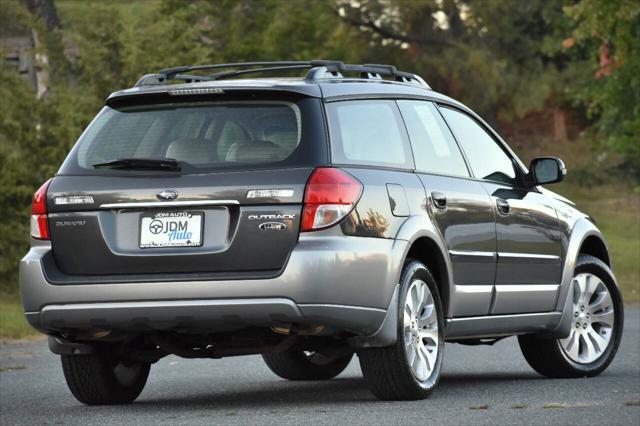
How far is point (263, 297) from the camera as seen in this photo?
8273 mm

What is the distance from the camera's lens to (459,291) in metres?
9.55

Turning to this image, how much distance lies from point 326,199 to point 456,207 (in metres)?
1.42

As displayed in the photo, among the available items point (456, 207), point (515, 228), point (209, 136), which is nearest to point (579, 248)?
point (515, 228)

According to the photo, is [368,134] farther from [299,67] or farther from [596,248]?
[596,248]

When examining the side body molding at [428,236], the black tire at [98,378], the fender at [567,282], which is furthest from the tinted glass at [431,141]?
the black tire at [98,378]

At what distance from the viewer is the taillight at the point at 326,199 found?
832 centimetres

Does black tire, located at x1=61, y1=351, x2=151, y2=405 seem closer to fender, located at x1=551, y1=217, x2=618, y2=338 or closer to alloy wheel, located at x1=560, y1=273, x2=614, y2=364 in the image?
fender, located at x1=551, y1=217, x2=618, y2=338

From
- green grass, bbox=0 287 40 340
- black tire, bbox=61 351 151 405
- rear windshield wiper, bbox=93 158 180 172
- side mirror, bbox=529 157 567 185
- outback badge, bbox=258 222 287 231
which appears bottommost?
green grass, bbox=0 287 40 340

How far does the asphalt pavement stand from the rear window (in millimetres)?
1316

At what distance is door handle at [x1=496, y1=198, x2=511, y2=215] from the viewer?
33.1ft

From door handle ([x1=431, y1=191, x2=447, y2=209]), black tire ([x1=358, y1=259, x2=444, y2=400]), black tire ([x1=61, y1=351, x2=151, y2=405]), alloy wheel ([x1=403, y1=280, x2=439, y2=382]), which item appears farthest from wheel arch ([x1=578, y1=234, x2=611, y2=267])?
black tire ([x1=61, y1=351, x2=151, y2=405])

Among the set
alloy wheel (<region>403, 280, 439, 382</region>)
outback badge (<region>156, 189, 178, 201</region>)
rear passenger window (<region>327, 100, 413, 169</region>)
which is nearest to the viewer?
outback badge (<region>156, 189, 178, 201</region>)

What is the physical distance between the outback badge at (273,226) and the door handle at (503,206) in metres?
2.19

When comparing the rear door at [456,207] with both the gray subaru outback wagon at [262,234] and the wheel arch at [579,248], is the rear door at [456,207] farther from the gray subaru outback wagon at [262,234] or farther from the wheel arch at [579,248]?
the wheel arch at [579,248]
